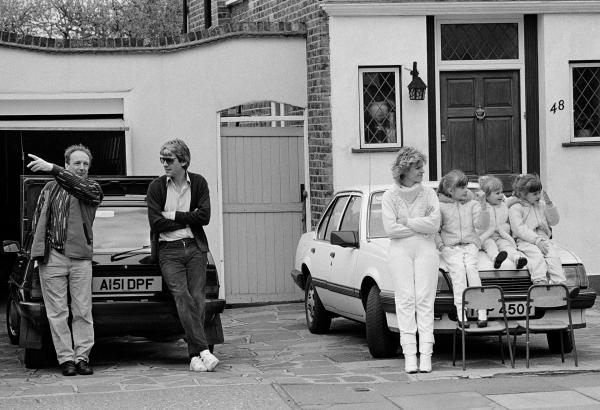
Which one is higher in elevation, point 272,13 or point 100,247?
point 272,13

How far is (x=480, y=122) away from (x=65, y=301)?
24.3 feet

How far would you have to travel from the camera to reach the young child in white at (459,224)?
11180 mm

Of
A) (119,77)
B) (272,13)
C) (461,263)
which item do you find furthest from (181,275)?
(272,13)

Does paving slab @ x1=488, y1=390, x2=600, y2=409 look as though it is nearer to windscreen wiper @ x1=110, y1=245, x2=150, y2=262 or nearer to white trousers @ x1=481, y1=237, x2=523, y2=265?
white trousers @ x1=481, y1=237, x2=523, y2=265

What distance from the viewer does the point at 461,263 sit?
11133 millimetres

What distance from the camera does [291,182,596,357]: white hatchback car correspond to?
36.8ft

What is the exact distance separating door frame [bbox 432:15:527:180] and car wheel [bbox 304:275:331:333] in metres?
3.34

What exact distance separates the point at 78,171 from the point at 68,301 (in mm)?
1137

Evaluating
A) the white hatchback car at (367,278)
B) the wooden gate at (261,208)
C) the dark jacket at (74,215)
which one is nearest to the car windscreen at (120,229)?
the dark jacket at (74,215)

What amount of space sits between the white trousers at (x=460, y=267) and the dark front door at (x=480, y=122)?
528 cm

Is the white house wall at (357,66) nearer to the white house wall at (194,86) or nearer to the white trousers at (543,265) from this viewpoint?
the white house wall at (194,86)

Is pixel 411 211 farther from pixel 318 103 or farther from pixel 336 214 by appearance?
pixel 318 103

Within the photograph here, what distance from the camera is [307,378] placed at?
10.6m

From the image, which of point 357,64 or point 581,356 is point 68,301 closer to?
point 581,356
